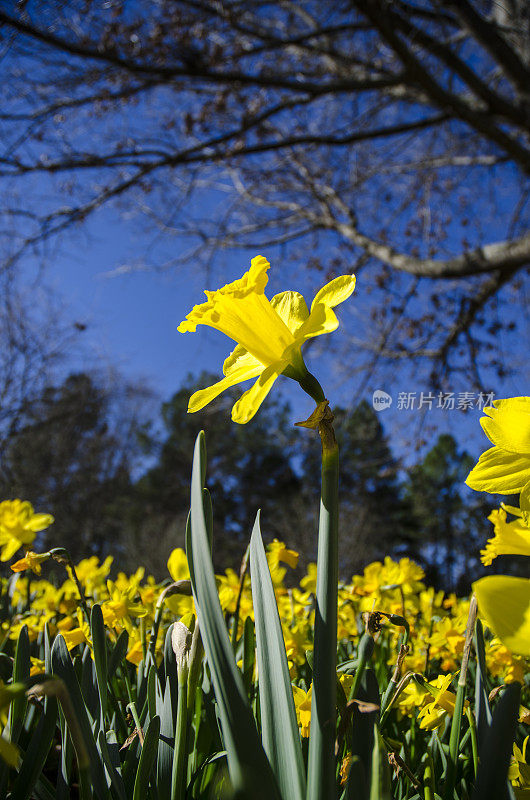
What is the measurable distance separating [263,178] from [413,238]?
1892mm

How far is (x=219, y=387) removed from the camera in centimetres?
63

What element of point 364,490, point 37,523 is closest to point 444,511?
point 364,490

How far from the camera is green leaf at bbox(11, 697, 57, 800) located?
658 millimetres

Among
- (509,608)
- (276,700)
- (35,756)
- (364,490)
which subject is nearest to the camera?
(509,608)

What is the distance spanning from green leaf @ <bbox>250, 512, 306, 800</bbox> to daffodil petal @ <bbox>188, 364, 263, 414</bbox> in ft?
0.59

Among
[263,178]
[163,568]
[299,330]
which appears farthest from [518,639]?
[163,568]

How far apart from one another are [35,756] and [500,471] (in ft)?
2.05

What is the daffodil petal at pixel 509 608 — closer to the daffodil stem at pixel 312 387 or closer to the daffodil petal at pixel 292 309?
the daffodil stem at pixel 312 387

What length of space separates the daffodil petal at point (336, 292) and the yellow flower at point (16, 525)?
1.08 m

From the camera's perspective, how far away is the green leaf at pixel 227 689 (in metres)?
0.46

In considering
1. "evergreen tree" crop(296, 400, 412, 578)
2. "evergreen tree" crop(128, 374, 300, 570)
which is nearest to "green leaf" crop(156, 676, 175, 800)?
"evergreen tree" crop(296, 400, 412, 578)

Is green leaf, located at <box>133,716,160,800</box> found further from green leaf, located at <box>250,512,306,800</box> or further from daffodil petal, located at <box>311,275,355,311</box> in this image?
daffodil petal, located at <box>311,275,355,311</box>

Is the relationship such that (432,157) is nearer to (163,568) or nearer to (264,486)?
(163,568)

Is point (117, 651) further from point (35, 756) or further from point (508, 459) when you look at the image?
point (508, 459)
